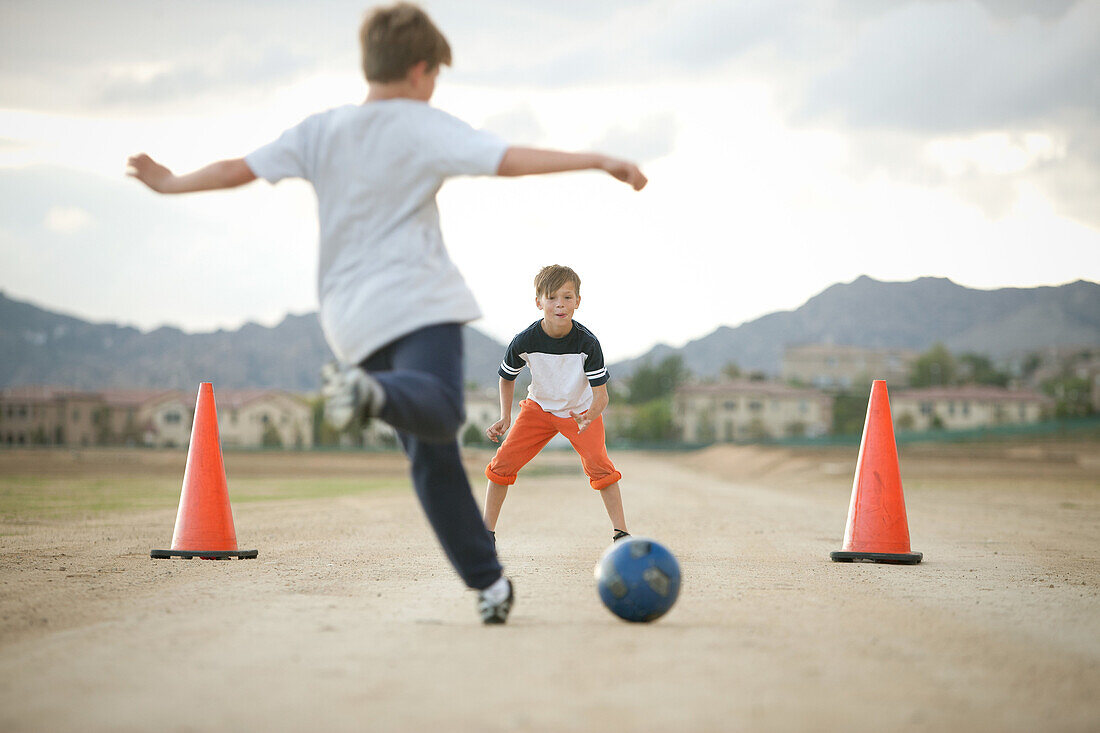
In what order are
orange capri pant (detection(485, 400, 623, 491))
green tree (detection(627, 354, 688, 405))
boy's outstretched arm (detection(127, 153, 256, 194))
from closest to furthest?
boy's outstretched arm (detection(127, 153, 256, 194)) → orange capri pant (detection(485, 400, 623, 491)) → green tree (detection(627, 354, 688, 405))

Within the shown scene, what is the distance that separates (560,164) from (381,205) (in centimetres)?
72

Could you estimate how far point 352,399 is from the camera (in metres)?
3.31

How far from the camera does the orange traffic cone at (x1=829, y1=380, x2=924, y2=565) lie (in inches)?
281

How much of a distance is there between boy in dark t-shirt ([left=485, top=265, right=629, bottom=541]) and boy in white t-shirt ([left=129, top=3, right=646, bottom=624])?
248 centimetres

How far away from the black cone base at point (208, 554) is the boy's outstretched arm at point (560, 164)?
4.34m

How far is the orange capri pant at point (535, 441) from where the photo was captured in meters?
6.67

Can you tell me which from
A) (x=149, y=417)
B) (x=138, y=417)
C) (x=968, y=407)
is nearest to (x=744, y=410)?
(x=968, y=407)

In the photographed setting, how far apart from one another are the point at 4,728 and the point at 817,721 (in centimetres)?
208

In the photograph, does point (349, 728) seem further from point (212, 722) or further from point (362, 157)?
point (362, 157)

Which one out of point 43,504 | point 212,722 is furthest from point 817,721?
point 43,504

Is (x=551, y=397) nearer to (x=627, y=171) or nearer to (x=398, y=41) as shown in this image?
(x=627, y=171)

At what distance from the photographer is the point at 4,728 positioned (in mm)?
2555

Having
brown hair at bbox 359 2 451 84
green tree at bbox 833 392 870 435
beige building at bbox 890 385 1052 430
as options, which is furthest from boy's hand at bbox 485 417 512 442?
beige building at bbox 890 385 1052 430

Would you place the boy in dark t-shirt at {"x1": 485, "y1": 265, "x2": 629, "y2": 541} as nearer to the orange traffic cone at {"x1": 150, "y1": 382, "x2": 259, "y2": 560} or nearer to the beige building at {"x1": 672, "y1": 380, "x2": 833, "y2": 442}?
the orange traffic cone at {"x1": 150, "y1": 382, "x2": 259, "y2": 560}
